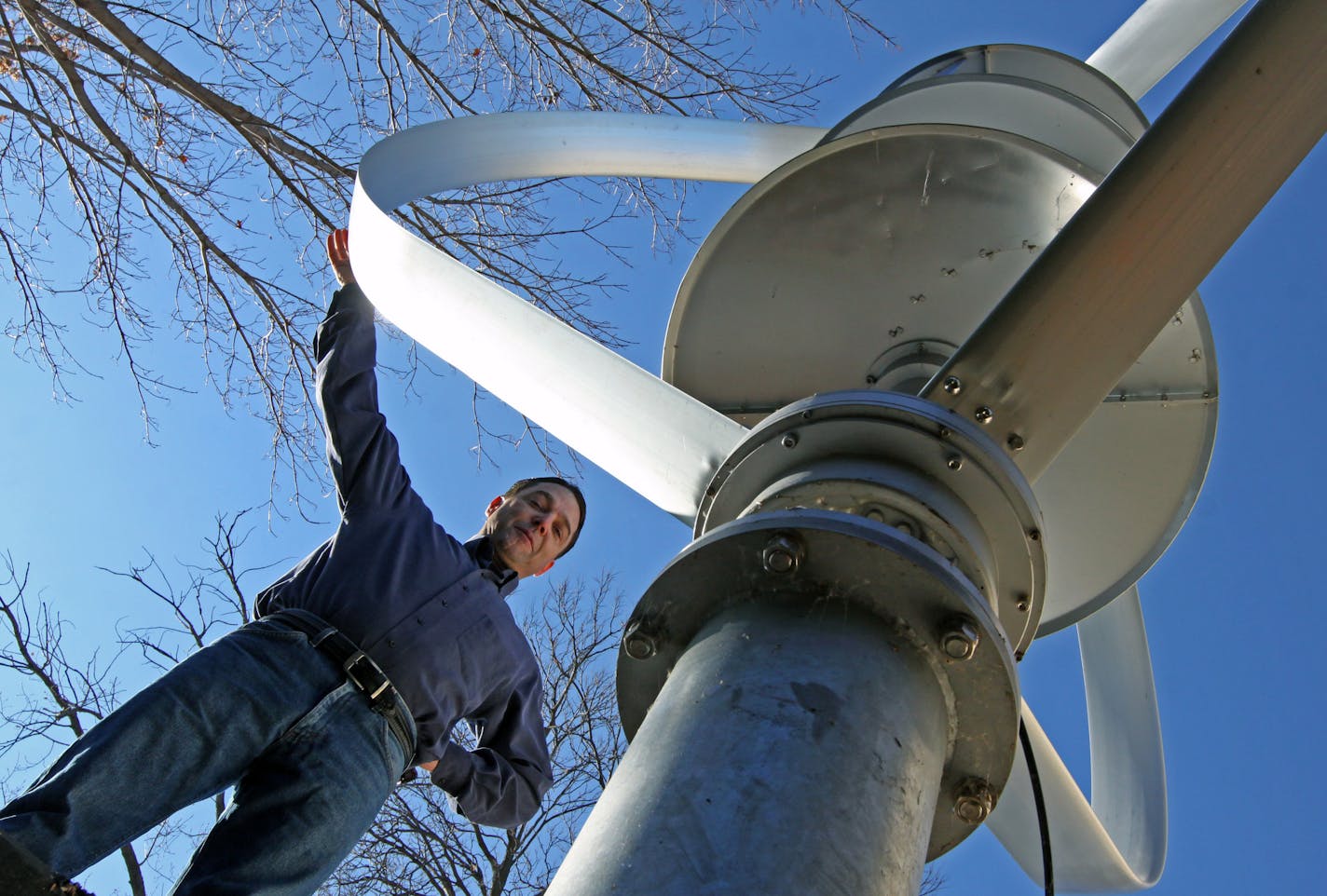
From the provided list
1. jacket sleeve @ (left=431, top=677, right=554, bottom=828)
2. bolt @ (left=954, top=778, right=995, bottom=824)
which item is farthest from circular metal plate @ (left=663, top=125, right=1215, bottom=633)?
bolt @ (left=954, top=778, right=995, bottom=824)

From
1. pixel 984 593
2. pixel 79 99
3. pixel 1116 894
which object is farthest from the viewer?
pixel 79 99

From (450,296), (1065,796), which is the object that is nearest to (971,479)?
(450,296)

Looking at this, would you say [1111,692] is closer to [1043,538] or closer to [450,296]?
[1043,538]

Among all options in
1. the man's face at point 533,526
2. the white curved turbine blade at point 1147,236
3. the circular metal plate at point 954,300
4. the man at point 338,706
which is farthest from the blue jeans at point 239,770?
the circular metal plate at point 954,300

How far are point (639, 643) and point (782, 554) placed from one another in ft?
1.12

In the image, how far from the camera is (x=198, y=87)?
24.6 ft

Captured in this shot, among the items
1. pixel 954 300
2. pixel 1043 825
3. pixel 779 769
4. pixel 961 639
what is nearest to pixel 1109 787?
pixel 954 300

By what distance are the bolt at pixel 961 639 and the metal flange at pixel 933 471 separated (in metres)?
0.35

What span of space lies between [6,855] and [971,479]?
6.86ft

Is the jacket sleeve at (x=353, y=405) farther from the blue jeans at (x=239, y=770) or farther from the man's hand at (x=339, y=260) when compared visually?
the blue jeans at (x=239, y=770)

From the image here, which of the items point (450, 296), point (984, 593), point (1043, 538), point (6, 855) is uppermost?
point (450, 296)

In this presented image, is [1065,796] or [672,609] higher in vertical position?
[1065,796]

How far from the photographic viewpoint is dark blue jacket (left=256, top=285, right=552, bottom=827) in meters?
3.90

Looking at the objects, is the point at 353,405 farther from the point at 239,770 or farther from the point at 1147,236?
the point at 1147,236
